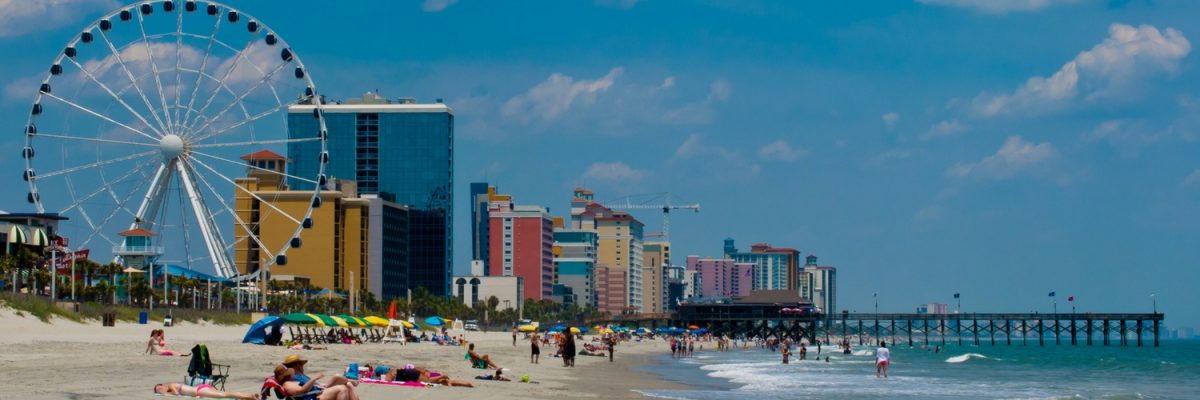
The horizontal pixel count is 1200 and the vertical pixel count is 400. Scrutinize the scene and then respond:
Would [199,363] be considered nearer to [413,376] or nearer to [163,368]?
[413,376]

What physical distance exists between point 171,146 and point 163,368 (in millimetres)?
44213

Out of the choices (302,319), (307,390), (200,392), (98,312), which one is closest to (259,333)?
(302,319)

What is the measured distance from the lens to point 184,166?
77.8m

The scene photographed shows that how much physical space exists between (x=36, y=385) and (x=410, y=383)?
27.3 feet

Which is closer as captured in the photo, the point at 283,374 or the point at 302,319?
the point at 283,374

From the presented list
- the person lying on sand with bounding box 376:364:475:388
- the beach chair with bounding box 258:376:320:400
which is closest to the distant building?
the person lying on sand with bounding box 376:364:475:388

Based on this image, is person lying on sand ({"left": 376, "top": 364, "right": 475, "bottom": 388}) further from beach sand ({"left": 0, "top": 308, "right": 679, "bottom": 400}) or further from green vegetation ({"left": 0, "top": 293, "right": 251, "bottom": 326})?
green vegetation ({"left": 0, "top": 293, "right": 251, "bottom": 326})

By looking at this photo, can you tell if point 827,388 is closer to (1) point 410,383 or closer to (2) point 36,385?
(1) point 410,383

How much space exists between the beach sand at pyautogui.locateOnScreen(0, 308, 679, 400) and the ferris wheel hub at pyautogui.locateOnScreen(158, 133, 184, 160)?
12.1m

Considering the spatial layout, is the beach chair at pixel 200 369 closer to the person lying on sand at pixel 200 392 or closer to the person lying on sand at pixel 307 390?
the person lying on sand at pixel 200 392

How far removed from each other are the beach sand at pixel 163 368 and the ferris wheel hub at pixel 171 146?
12.1 m

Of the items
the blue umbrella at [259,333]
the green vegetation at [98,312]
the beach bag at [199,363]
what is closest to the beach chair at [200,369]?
the beach bag at [199,363]

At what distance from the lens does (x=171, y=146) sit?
252 feet

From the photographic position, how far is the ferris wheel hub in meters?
76.9
